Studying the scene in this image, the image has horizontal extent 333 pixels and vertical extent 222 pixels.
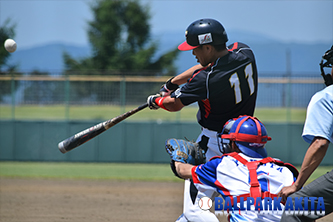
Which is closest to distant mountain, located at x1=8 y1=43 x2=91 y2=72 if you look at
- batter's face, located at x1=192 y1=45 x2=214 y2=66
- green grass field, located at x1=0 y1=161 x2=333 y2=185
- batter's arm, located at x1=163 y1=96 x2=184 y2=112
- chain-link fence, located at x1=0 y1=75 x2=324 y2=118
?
chain-link fence, located at x1=0 y1=75 x2=324 y2=118

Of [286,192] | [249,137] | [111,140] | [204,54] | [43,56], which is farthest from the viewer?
[43,56]

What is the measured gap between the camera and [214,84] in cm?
384

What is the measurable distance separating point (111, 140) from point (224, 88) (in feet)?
36.0

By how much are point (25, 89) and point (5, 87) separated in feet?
2.47

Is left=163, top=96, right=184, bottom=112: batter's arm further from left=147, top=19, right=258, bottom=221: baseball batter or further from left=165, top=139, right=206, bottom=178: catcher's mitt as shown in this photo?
left=165, top=139, right=206, bottom=178: catcher's mitt

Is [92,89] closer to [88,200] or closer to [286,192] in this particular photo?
[88,200]

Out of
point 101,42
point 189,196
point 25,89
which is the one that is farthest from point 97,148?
point 101,42

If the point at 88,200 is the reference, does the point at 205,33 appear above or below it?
above

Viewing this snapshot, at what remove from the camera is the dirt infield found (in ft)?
21.4

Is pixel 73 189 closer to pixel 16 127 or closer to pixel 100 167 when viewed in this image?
pixel 100 167

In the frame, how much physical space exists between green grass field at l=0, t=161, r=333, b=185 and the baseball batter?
277 inches

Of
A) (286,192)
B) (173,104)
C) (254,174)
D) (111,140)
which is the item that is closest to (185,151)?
(173,104)

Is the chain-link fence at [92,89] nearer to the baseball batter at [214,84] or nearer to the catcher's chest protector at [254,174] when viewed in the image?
the baseball batter at [214,84]

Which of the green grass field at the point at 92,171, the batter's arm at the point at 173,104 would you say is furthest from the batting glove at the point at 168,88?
the green grass field at the point at 92,171
